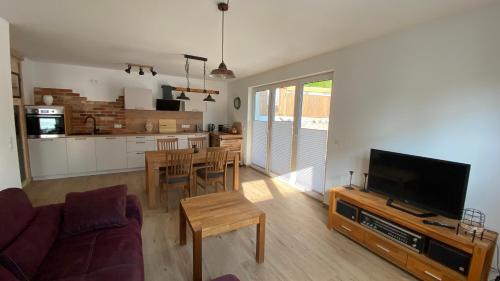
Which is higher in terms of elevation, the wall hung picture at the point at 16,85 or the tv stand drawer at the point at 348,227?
the wall hung picture at the point at 16,85

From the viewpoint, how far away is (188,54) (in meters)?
3.43

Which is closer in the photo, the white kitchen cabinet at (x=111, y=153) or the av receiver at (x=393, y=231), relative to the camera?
the av receiver at (x=393, y=231)

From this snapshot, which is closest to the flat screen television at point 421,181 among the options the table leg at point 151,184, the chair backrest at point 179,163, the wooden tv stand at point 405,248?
the wooden tv stand at point 405,248

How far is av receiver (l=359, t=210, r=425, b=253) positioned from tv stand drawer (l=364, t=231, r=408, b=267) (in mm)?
58

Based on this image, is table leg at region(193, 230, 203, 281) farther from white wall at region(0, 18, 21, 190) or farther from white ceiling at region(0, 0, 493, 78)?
white wall at region(0, 18, 21, 190)

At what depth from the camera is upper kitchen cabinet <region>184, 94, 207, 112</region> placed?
5.66 m

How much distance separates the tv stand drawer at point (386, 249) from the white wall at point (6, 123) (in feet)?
12.6

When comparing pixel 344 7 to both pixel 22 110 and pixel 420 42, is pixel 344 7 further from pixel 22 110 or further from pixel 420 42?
pixel 22 110

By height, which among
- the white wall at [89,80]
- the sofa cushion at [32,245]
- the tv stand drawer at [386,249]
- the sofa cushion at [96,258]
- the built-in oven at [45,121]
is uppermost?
the white wall at [89,80]

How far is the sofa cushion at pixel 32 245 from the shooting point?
3.97 feet

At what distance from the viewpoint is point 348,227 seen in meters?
2.52

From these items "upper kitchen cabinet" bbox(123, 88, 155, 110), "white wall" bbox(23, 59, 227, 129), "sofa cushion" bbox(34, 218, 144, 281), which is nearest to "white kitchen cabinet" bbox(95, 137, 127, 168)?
"upper kitchen cabinet" bbox(123, 88, 155, 110)

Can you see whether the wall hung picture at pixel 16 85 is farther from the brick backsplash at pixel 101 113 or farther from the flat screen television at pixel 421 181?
the flat screen television at pixel 421 181

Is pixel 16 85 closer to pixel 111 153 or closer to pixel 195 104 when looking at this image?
pixel 111 153
